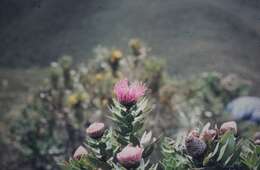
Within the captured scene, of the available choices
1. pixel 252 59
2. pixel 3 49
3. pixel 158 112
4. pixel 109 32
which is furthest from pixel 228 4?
pixel 3 49

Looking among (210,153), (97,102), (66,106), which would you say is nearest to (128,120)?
(210,153)

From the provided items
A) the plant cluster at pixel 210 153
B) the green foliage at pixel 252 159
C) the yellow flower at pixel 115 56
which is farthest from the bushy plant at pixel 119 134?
the yellow flower at pixel 115 56

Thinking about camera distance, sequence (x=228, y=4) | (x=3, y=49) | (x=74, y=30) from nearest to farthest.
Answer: (x=228, y=4), (x=74, y=30), (x=3, y=49)

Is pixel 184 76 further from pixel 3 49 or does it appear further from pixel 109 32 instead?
pixel 3 49

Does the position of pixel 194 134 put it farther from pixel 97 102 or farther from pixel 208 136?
pixel 97 102

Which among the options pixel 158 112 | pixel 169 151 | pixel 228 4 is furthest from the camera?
pixel 228 4

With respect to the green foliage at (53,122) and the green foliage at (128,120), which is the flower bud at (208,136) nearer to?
the green foliage at (128,120)

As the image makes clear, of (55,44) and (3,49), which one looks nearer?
(55,44)
